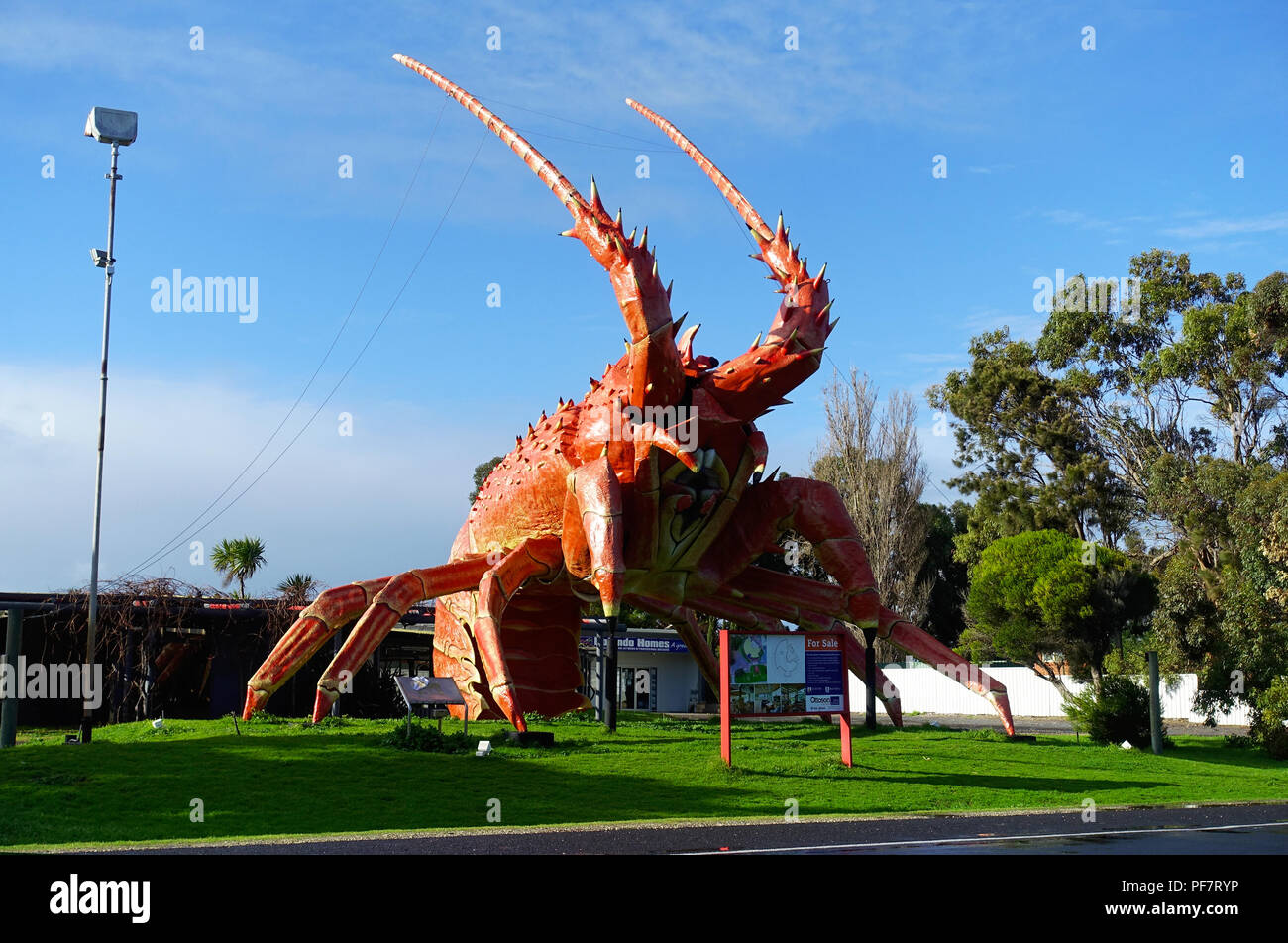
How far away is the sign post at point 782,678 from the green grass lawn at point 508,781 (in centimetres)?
70

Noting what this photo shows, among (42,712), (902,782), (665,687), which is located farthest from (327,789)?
(665,687)

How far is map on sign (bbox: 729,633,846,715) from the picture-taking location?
15312 millimetres

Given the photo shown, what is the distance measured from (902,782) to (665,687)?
27.0m

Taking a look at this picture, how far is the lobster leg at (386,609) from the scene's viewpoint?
616 inches

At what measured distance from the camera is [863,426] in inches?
Result: 1865

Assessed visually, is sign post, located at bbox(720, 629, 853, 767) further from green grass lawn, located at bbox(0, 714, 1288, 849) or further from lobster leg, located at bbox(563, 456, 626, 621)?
lobster leg, located at bbox(563, 456, 626, 621)

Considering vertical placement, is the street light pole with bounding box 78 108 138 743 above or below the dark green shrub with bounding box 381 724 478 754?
above

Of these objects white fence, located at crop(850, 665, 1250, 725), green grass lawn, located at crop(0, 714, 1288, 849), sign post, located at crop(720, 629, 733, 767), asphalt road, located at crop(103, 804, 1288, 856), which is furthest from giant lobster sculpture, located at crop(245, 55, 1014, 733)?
white fence, located at crop(850, 665, 1250, 725)

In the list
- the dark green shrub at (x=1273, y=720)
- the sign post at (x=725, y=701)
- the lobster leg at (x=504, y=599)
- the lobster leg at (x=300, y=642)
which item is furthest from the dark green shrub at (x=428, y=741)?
the dark green shrub at (x=1273, y=720)

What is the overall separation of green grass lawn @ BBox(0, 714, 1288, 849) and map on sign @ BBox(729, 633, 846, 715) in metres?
0.77

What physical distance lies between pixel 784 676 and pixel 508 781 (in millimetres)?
4321

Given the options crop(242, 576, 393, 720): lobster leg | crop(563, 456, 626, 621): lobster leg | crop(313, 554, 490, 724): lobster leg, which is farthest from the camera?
crop(242, 576, 393, 720): lobster leg

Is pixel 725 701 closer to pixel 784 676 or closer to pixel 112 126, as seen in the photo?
pixel 784 676
